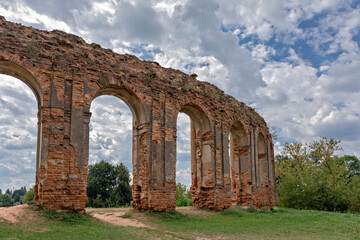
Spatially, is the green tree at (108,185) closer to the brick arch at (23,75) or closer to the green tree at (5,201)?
the brick arch at (23,75)

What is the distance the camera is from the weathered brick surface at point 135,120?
877 cm

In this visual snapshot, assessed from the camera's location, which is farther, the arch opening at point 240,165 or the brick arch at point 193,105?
the arch opening at point 240,165

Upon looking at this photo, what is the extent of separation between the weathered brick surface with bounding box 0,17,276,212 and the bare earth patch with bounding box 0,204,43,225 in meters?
0.41

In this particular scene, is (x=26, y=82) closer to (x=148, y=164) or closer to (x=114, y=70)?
(x=114, y=70)

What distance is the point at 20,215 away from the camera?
769 centimetres

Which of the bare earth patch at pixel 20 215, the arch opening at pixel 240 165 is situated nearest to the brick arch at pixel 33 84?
the bare earth patch at pixel 20 215

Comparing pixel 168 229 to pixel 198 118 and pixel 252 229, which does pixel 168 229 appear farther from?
A: pixel 198 118

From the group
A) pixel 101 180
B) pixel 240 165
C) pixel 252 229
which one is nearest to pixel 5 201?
pixel 101 180

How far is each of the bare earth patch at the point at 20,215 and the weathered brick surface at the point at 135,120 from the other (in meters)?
0.41

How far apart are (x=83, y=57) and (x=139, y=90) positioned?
7.33 feet

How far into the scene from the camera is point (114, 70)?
34.9 feet

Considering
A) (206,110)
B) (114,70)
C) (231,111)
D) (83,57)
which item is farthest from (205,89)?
(83,57)

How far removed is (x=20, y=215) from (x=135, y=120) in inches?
202

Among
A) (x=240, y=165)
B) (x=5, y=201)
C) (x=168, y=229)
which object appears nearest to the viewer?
(x=168, y=229)
